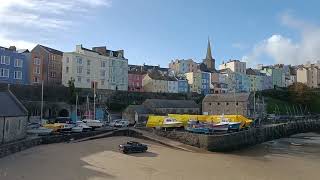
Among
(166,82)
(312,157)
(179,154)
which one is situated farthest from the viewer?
(166,82)

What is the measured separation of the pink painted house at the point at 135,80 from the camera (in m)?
98.1

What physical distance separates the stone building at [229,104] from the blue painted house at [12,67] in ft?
111

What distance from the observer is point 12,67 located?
6569 cm

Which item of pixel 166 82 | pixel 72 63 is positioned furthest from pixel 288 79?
pixel 72 63

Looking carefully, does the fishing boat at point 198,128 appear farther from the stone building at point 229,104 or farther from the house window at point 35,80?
the house window at point 35,80

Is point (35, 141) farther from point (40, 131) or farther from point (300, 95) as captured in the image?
point (300, 95)

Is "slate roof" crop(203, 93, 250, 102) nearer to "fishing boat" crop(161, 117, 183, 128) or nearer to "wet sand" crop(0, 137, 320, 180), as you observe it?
"fishing boat" crop(161, 117, 183, 128)

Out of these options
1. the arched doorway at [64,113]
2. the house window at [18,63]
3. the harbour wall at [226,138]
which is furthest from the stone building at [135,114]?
the harbour wall at [226,138]

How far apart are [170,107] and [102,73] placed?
17.2 m

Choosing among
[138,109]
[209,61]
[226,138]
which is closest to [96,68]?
[138,109]

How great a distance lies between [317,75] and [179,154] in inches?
5350

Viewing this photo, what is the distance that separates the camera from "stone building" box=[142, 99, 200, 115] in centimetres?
7094

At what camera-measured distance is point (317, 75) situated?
6161 inches

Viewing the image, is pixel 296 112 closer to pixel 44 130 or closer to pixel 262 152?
pixel 262 152
